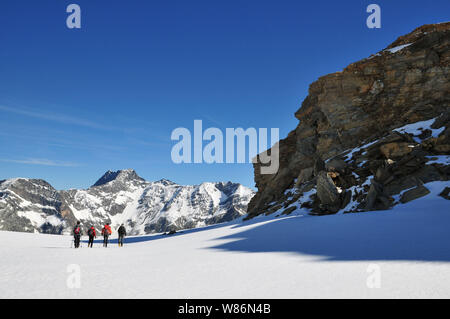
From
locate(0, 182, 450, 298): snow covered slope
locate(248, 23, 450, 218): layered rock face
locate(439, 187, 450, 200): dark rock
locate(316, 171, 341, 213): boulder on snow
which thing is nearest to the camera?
locate(0, 182, 450, 298): snow covered slope

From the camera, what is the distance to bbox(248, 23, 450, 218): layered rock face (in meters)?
19.4

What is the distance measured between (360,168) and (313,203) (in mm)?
5226

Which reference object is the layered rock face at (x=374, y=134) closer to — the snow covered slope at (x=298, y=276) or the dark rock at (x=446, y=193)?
the dark rock at (x=446, y=193)

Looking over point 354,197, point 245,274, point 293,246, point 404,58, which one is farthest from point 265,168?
point 245,274

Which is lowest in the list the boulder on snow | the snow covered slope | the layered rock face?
the snow covered slope

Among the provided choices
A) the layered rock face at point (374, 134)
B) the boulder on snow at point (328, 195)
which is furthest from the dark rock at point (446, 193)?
the boulder on snow at point (328, 195)

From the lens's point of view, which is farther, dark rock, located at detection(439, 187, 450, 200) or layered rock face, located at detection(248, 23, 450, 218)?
layered rock face, located at detection(248, 23, 450, 218)

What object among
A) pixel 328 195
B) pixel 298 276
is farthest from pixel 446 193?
pixel 298 276

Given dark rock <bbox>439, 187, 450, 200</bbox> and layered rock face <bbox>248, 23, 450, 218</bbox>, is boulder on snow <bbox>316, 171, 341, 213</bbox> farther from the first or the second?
dark rock <bbox>439, 187, 450, 200</bbox>

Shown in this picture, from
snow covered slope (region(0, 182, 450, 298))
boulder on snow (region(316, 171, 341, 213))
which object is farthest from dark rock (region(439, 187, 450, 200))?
boulder on snow (region(316, 171, 341, 213))

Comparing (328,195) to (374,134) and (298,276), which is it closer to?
(374,134)

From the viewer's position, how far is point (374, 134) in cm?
3228

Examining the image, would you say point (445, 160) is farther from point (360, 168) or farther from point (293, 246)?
point (293, 246)

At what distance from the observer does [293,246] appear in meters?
10.3
